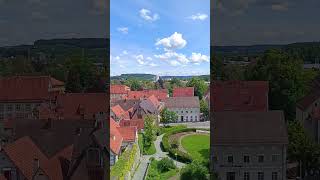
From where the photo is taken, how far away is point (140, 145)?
766 cm

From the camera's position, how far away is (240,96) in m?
6.09

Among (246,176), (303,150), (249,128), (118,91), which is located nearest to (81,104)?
(118,91)

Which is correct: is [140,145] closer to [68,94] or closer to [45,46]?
[68,94]

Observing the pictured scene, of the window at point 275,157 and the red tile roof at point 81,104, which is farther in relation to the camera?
the red tile roof at point 81,104

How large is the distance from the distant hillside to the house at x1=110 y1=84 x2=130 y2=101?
3.90 feet

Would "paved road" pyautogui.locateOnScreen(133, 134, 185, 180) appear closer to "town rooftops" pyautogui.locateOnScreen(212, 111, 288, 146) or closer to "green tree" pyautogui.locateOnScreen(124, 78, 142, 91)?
"green tree" pyautogui.locateOnScreen(124, 78, 142, 91)

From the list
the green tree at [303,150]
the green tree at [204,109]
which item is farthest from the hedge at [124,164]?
the green tree at [303,150]

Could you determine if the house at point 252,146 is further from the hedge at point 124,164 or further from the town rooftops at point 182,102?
the hedge at point 124,164

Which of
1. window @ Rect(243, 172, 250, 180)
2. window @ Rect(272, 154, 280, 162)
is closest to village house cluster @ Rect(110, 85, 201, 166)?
window @ Rect(243, 172, 250, 180)

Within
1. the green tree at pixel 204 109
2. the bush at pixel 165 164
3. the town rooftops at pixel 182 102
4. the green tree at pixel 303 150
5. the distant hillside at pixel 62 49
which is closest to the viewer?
the green tree at pixel 303 150

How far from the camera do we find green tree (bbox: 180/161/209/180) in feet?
21.2

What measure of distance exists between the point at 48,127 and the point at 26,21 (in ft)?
5.24

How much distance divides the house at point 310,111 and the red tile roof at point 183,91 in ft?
6.63

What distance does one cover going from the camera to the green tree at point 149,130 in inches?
300
